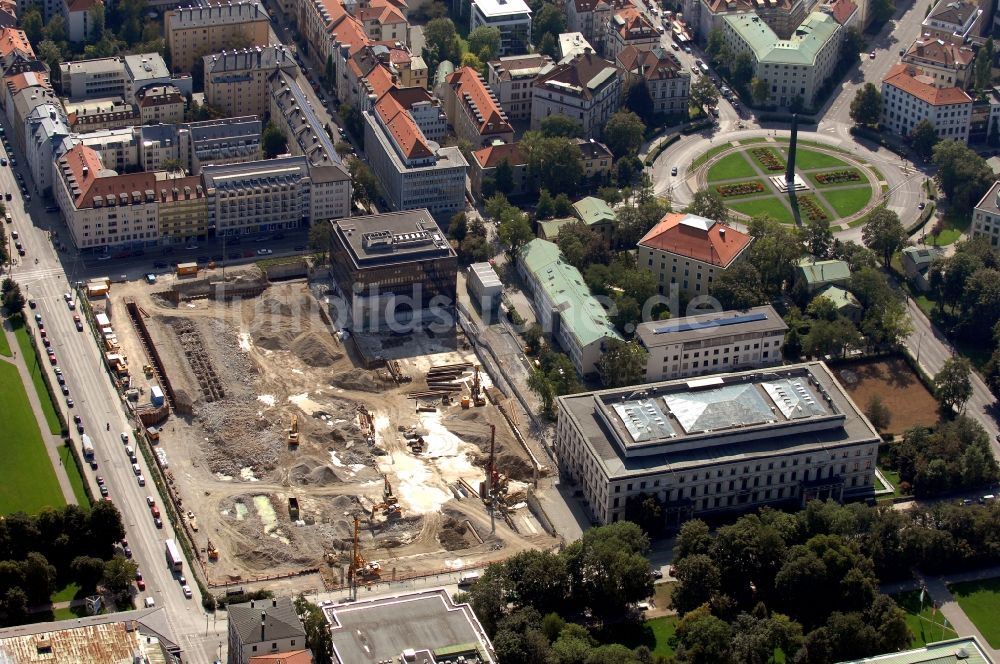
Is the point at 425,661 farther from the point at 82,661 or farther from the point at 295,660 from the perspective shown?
the point at 82,661

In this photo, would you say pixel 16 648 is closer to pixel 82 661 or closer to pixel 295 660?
pixel 82 661

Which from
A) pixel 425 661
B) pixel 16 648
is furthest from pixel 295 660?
pixel 16 648

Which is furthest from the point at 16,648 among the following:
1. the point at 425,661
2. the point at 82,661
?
the point at 425,661

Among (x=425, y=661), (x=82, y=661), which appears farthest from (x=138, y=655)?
(x=425, y=661)

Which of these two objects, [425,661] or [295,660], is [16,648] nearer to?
[295,660]

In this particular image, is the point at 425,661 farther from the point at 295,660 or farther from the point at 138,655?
the point at 138,655
